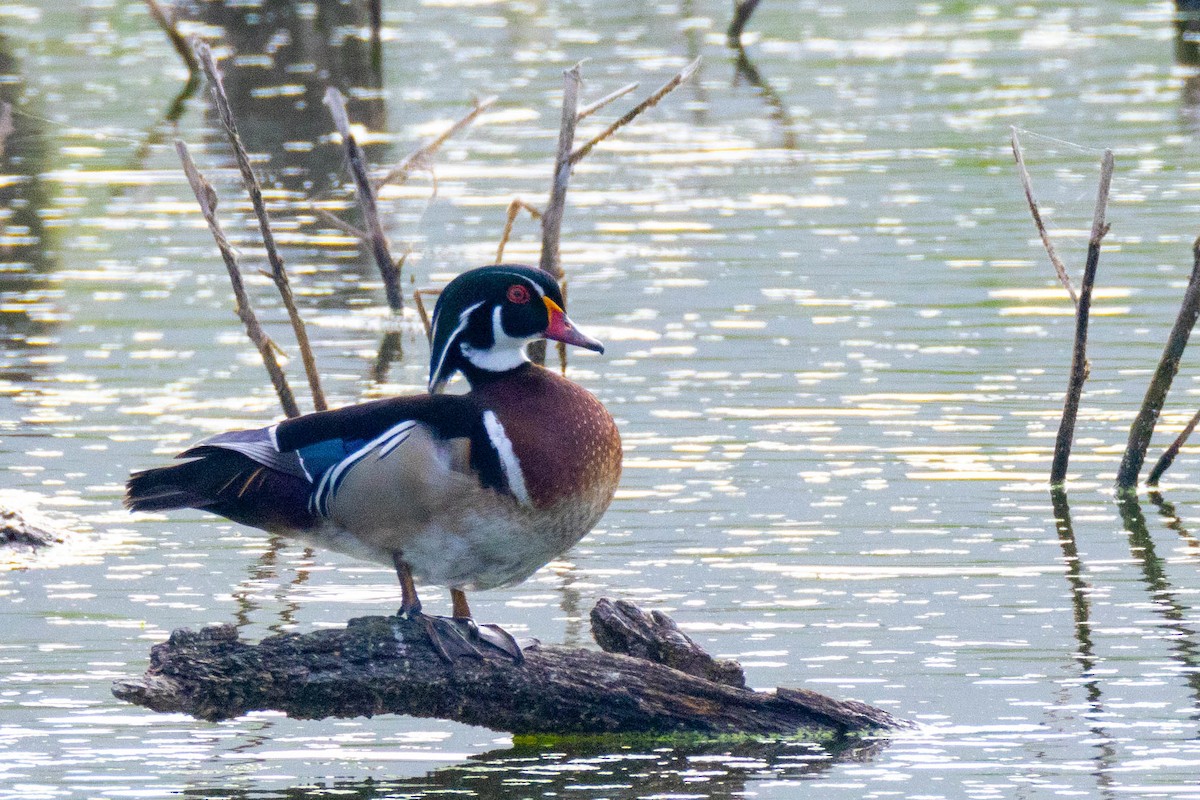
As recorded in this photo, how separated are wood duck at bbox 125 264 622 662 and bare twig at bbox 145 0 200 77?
52.9ft

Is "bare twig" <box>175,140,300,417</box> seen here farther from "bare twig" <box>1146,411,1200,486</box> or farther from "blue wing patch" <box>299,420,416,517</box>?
"bare twig" <box>1146,411,1200,486</box>

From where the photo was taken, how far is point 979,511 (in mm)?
10016

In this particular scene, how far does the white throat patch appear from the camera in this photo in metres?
7.14

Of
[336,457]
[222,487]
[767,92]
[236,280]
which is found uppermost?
[336,457]

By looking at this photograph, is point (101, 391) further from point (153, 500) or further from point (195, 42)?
point (153, 500)

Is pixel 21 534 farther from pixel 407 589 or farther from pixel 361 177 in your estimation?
pixel 361 177

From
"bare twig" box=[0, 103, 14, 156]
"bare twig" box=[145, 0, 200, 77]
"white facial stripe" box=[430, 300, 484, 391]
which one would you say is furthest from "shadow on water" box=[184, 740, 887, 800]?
"bare twig" box=[145, 0, 200, 77]

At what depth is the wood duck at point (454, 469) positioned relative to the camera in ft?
22.4

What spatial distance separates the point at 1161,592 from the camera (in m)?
8.84

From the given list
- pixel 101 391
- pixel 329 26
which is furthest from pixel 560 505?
pixel 329 26

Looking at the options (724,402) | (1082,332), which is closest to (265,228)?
(724,402)

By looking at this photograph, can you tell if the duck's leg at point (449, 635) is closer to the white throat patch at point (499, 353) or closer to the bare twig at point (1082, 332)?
the white throat patch at point (499, 353)

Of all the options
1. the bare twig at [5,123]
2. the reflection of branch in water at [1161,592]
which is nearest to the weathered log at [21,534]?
the reflection of branch in water at [1161,592]

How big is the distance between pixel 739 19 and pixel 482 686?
22825 mm
